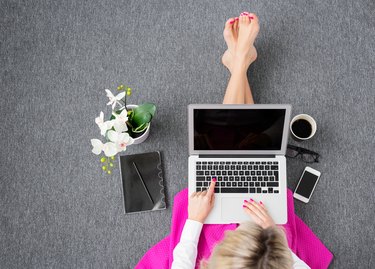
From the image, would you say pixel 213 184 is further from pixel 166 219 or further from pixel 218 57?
pixel 218 57

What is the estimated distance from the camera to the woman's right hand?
39.8 inches

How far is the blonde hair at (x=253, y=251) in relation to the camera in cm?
73

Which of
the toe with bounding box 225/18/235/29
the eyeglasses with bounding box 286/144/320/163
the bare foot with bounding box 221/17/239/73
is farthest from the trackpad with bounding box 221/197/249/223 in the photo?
the toe with bounding box 225/18/235/29

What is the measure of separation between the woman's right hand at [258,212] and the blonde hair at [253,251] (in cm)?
21

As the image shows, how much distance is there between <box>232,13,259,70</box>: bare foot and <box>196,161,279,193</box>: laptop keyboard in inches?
14.8

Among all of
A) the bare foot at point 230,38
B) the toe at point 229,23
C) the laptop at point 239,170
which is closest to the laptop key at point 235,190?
the laptop at point 239,170

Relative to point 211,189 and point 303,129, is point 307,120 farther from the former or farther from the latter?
point 211,189

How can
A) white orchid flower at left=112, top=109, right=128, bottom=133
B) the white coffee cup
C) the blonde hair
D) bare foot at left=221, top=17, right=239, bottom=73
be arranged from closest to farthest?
the blonde hair, white orchid flower at left=112, top=109, right=128, bottom=133, the white coffee cup, bare foot at left=221, top=17, right=239, bottom=73

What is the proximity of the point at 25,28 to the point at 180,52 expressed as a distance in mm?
642

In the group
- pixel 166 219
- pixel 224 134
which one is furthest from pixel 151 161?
pixel 224 134

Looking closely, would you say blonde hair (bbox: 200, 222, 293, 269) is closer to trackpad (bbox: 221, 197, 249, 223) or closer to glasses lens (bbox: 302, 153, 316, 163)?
trackpad (bbox: 221, 197, 249, 223)

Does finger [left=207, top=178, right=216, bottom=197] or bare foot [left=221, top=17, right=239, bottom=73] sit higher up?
bare foot [left=221, top=17, right=239, bottom=73]

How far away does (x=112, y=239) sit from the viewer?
1.17 metres

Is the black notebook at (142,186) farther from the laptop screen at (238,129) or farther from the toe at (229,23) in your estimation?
the toe at (229,23)
